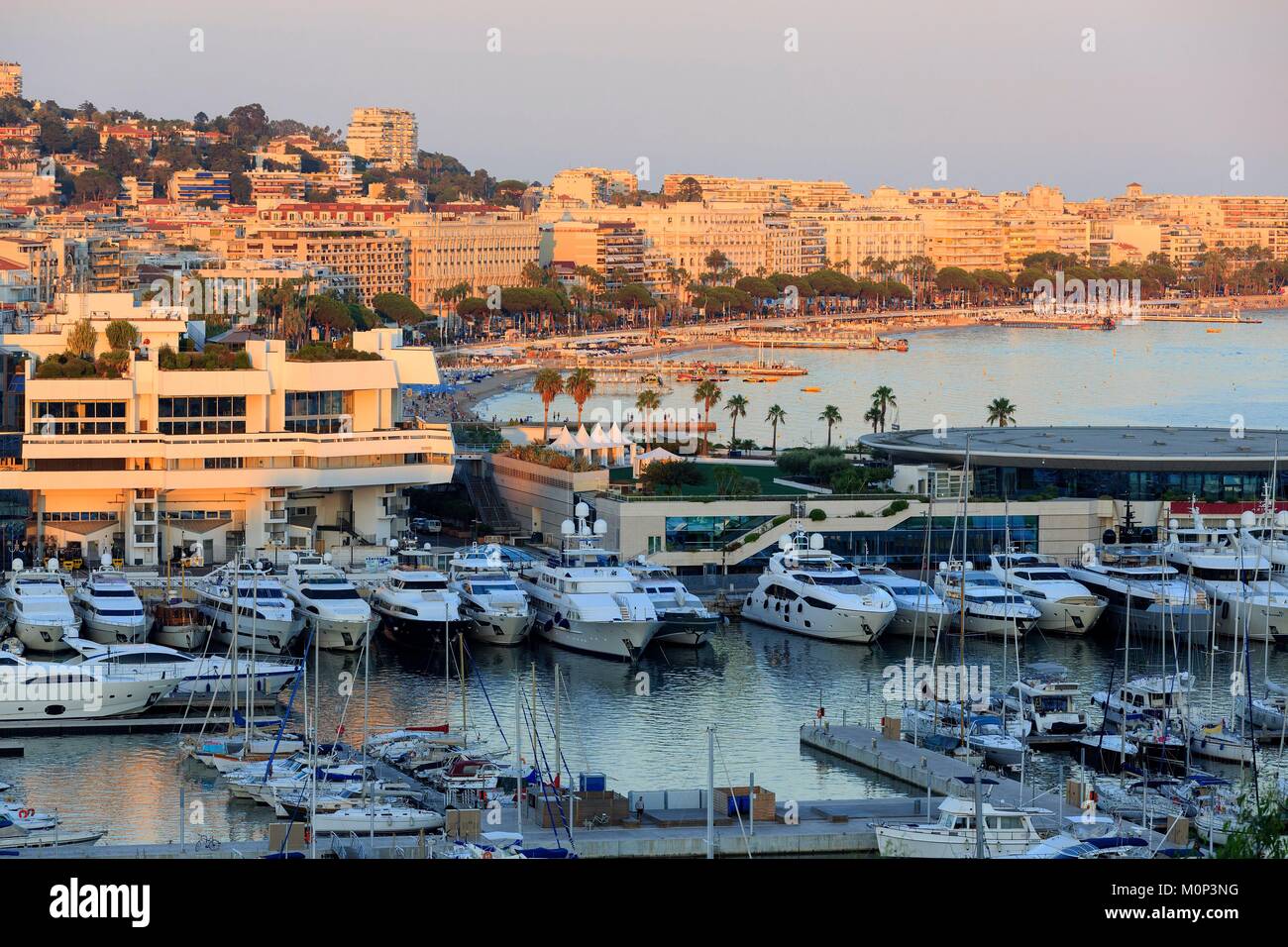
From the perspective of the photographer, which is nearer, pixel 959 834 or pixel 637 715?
pixel 959 834

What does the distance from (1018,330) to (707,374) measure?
24080 millimetres

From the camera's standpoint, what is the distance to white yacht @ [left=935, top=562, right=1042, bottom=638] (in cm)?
1478

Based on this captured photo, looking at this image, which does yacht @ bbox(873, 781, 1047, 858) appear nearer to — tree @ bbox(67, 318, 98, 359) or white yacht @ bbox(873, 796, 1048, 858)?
white yacht @ bbox(873, 796, 1048, 858)

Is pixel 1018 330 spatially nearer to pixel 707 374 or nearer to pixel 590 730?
pixel 707 374

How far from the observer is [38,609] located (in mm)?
14258

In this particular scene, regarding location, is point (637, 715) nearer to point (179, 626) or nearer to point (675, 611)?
point (675, 611)

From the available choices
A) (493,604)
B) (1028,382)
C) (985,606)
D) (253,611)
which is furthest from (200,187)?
(253,611)

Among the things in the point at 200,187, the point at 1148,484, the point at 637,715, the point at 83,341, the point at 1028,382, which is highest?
the point at 200,187

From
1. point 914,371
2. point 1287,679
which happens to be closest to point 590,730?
point 1287,679

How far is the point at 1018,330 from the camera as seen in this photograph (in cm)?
6706

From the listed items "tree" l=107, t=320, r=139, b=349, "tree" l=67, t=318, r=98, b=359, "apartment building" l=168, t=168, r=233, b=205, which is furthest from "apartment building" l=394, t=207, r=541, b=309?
"tree" l=107, t=320, r=139, b=349

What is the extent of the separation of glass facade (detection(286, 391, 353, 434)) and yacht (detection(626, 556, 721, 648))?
3284 mm

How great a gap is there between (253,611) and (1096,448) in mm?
8158
